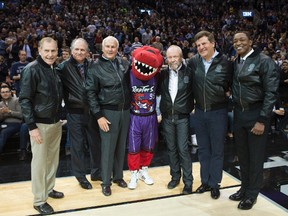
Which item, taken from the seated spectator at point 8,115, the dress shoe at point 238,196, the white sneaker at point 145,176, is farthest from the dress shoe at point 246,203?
the seated spectator at point 8,115

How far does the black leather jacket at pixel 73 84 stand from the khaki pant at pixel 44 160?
1.30 ft

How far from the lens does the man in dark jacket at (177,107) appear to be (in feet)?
11.7

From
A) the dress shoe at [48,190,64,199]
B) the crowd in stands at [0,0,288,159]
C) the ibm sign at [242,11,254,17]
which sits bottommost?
the dress shoe at [48,190,64,199]

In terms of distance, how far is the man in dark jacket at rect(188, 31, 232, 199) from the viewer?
3383 mm

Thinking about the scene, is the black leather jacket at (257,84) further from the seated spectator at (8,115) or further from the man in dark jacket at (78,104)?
the seated spectator at (8,115)

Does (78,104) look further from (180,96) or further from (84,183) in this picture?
(180,96)

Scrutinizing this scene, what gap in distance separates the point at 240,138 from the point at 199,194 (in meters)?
0.74

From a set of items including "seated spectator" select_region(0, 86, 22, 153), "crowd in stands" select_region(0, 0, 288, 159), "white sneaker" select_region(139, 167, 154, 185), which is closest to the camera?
"white sneaker" select_region(139, 167, 154, 185)

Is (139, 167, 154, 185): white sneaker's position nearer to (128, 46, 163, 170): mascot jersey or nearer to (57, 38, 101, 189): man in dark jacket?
(128, 46, 163, 170): mascot jersey

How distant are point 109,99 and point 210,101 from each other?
3.19ft

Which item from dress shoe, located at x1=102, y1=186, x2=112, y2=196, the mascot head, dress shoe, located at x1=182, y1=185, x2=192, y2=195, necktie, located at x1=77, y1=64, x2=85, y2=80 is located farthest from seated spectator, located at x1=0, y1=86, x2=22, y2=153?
dress shoe, located at x1=182, y1=185, x2=192, y2=195

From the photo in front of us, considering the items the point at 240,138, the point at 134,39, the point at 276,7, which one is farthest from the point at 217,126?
the point at 276,7

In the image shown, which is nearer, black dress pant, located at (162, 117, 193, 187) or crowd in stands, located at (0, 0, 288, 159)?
black dress pant, located at (162, 117, 193, 187)

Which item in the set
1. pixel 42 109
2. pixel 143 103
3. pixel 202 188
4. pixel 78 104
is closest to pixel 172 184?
pixel 202 188
